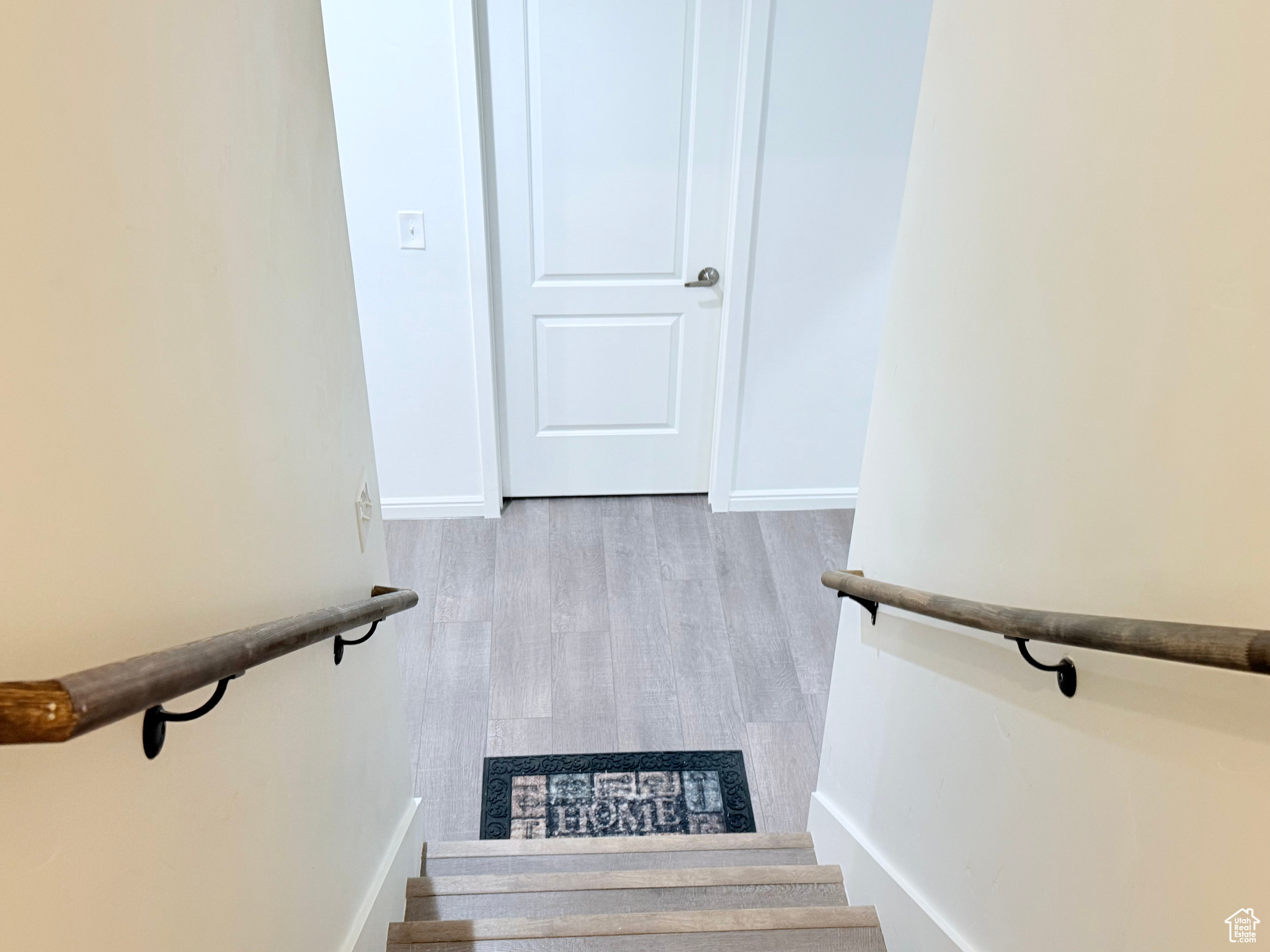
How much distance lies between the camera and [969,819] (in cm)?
149

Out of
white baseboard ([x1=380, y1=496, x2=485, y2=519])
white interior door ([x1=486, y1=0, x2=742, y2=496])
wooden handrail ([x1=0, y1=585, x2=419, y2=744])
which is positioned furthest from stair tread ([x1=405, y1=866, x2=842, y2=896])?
white interior door ([x1=486, y1=0, x2=742, y2=496])

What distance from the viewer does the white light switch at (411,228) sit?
320 cm

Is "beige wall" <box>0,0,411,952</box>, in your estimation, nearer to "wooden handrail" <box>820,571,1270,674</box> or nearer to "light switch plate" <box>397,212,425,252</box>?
"wooden handrail" <box>820,571,1270,674</box>

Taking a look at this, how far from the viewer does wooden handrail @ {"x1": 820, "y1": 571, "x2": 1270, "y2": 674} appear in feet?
2.61

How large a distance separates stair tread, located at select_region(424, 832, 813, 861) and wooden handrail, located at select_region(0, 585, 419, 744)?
1.34 m

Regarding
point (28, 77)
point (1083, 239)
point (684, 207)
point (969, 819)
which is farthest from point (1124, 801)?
point (684, 207)

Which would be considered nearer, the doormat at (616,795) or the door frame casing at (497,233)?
the doormat at (616,795)

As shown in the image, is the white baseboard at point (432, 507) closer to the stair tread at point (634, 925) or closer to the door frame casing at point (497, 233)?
the door frame casing at point (497, 233)

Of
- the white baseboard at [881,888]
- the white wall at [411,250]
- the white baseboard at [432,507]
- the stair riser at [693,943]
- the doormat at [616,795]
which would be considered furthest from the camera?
the white baseboard at [432,507]

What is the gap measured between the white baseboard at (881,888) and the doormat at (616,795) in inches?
14.7

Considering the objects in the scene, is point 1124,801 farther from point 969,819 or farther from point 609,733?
point 609,733

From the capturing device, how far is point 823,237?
340 cm

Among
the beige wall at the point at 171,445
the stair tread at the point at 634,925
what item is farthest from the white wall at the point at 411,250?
the stair tread at the point at 634,925

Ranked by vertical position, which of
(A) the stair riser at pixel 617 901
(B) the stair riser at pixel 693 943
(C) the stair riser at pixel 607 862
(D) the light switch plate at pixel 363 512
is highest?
(D) the light switch plate at pixel 363 512
